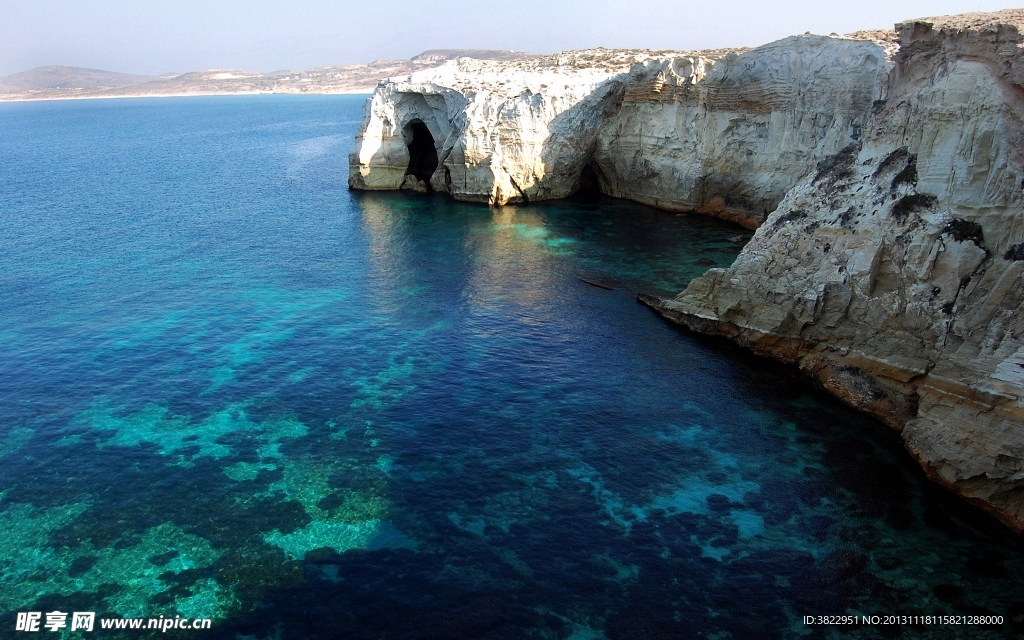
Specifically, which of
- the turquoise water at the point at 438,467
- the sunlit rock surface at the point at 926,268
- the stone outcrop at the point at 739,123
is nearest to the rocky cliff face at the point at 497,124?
the stone outcrop at the point at 739,123

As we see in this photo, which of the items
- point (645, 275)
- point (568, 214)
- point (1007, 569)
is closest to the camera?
point (1007, 569)

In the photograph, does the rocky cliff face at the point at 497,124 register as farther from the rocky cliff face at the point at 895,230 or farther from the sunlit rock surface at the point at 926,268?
the sunlit rock surface at the point at 926,268

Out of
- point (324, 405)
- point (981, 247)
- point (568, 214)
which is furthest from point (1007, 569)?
point (568, 214)

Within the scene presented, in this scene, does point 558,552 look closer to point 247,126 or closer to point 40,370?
point 40,370

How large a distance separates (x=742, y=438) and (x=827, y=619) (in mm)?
12169

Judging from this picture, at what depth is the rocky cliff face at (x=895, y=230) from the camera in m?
31.8

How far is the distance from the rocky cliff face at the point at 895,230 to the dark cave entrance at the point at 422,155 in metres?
41.4

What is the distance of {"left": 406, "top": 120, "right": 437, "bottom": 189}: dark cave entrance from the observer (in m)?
99.4

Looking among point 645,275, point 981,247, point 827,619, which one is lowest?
point 827,619

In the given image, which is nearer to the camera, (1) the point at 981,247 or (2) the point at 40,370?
(1) the point at 981,247

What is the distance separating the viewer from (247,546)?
28125 millimetres

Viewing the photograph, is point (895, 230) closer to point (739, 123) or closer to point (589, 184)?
point (739, 123)

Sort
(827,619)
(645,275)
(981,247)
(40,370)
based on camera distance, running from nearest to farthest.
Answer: (827,619) < (981,247) < (40,370) < (645,275)

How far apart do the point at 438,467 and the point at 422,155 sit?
74902mm
